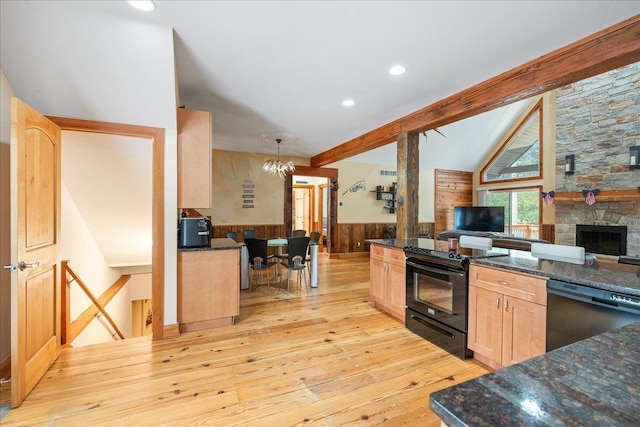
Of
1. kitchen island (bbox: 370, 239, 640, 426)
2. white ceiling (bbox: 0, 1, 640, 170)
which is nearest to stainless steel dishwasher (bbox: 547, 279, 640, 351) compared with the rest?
kitchen island (bbox: 370, 239, 640, 426)

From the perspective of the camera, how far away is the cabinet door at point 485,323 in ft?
7.54

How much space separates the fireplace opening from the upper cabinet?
6617mm

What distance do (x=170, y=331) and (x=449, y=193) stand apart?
8.85m

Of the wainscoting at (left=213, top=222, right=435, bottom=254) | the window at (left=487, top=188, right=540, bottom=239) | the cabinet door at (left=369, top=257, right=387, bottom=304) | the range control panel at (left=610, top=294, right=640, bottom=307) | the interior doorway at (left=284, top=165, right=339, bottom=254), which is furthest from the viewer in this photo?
Answer: the window at (left=487, top=188, right=540, bottom=239)

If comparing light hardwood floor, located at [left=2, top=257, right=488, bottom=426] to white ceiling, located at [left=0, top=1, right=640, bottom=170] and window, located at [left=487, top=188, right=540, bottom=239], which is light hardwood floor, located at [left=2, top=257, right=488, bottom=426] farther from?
window, located at [left=487, top=188, right=540, bottom=239]

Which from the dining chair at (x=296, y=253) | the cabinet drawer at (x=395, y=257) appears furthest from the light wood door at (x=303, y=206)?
the cabinet drawer at (x=395, y=257)

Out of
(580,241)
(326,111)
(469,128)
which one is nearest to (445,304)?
(326,111)

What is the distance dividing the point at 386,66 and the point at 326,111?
146 cm

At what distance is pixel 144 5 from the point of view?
201cm

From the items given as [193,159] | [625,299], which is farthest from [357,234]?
[625,299]

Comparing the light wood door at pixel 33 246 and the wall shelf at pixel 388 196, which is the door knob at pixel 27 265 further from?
the wall shelf at pixel 388 196

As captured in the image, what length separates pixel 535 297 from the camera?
204cm

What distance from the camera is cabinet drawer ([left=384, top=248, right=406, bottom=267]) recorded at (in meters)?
3.34

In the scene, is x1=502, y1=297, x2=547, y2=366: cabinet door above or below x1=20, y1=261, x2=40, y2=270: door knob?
below
